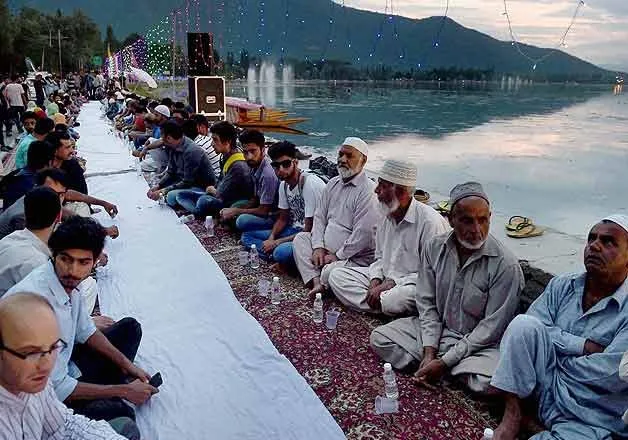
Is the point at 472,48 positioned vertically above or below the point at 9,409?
above

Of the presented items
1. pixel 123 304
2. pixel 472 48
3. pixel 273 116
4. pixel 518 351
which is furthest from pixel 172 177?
pixel 472 48

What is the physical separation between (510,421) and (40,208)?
2.37 metres

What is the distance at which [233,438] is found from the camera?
7.67ft

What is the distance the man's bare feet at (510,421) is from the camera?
2.25 meters

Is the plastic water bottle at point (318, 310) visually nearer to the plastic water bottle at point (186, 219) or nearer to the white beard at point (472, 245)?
the white beard at point (472, 245)

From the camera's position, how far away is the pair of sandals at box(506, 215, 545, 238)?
4.12m

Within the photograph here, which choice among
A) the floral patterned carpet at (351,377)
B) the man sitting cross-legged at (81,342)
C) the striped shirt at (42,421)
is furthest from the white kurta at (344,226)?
the striped shirt at (42,421)

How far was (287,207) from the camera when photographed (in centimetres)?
458

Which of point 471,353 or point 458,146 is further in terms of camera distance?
point 458,146

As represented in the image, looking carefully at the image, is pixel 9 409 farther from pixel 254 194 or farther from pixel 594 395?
pixel 254 194

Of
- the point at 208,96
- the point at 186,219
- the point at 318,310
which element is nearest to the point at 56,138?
the point at 186,219

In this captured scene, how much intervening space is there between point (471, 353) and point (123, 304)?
2.30 meters

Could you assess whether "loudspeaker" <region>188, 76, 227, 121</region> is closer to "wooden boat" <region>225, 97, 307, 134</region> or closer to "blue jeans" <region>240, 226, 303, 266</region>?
"wooden boat" <region>225, 97, 307, 134</region>

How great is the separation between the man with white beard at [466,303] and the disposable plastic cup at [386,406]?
260 millimetres
